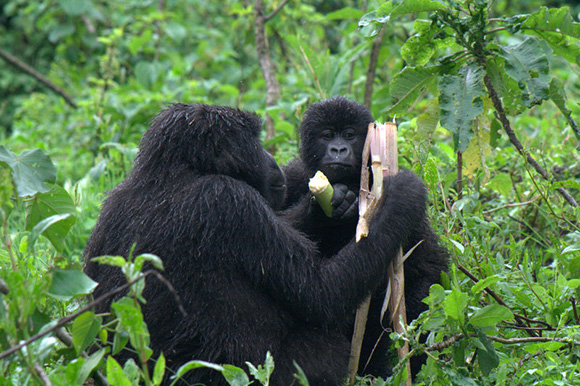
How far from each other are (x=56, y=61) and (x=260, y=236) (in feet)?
24.3

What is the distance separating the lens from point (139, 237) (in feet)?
9.37

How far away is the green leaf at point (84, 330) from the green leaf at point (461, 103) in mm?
1889

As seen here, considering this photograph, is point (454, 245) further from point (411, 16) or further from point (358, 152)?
point (411, 16)

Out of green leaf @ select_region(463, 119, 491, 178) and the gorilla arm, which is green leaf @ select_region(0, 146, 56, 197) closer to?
the gorilla arm

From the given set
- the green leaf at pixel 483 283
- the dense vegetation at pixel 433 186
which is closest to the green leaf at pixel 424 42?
the dense vegetation at pixel 433 186

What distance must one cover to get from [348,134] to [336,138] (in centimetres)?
8

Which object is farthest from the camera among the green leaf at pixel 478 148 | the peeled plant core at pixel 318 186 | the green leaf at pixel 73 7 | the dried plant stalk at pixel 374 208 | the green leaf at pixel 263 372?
the green leaf at pixel 73 7

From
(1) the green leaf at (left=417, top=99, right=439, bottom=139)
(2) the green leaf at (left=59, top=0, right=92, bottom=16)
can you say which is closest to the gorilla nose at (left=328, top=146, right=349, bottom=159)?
(1) the green leaf at (left=417, top=99, right=439, bottom=139)

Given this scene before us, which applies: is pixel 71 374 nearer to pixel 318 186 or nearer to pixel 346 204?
pixel 318 186

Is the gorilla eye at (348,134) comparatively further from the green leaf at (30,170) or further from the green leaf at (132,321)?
the green leaf at (132,321)

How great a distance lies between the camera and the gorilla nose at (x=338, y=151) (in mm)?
3727

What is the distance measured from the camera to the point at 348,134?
3.88 metres

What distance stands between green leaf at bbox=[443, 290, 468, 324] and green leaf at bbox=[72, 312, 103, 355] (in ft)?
4.29

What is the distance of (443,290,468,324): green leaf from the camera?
2617 mm
